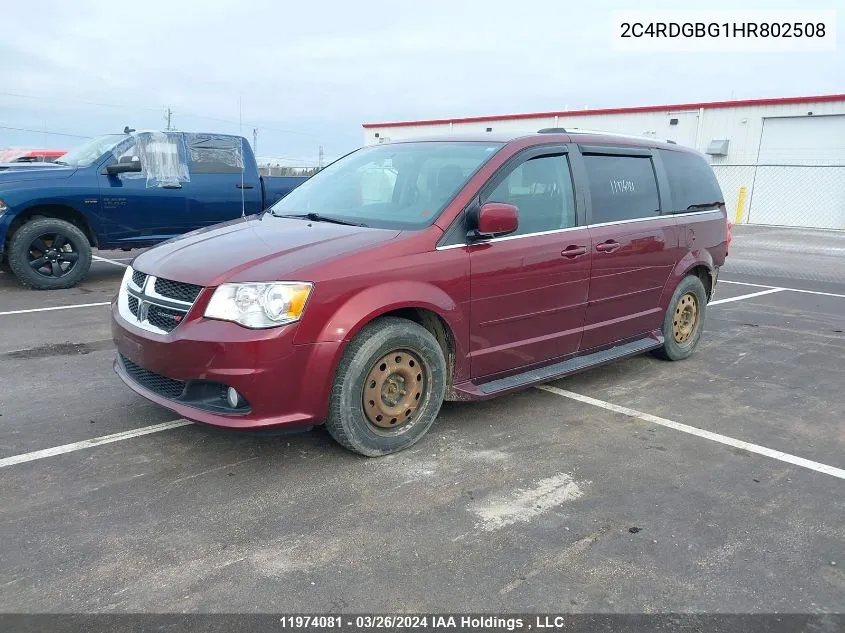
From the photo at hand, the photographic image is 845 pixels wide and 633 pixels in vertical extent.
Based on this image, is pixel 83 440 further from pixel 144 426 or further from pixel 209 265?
pixel 209 265

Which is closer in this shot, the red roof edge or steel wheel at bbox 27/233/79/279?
steel wheel at bbox 27/233/79/279

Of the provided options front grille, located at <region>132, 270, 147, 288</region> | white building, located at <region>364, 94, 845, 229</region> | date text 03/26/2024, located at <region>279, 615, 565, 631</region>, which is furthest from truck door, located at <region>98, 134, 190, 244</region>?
white building, located at <region>364, 94, 845, 229</region>

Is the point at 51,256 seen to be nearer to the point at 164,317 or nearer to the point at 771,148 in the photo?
the point at 164,317

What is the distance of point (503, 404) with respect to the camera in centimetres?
495

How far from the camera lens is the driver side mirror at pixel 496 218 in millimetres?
4062

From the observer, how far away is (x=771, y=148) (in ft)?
82.9

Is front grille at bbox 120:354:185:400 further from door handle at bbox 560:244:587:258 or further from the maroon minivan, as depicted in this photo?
door handle at bbox 560:244:587:258

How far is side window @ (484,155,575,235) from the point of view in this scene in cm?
449

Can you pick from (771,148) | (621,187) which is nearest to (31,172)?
(621,187)

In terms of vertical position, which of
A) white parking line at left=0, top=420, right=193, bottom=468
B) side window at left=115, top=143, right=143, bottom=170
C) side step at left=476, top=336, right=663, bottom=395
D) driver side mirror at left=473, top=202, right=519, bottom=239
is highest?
side window at left=115, top=143, right=143, bottom=170

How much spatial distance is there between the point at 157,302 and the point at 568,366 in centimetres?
272

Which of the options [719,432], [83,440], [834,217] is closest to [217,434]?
[83,440]

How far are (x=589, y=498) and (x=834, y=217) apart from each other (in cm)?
2446

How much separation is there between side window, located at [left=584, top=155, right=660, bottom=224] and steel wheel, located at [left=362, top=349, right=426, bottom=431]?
1.84m
